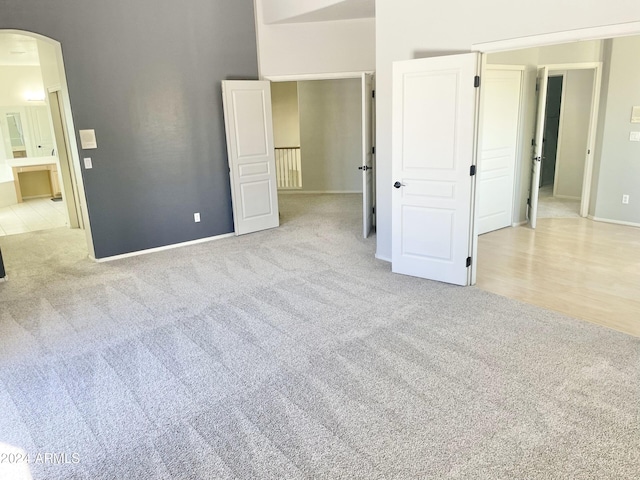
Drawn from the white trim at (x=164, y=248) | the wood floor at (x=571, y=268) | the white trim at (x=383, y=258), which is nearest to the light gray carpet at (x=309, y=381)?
the wood floor at (x=571, y=268)

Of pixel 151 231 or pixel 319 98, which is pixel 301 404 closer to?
pixel 151 231

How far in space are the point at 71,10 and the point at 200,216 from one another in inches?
111

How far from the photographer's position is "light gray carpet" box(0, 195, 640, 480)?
7.42 ft

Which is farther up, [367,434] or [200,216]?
[200,216]

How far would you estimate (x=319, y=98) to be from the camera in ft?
31.9

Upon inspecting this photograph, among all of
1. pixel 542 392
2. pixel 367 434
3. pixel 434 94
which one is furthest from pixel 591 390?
pixel 434 94

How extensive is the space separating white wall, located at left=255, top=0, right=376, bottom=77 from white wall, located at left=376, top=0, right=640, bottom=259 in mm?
1726

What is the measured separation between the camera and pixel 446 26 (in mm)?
4129

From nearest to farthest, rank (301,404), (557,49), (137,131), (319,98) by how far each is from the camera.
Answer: (301,404)
(137,131)
(557,49)
(319,98)

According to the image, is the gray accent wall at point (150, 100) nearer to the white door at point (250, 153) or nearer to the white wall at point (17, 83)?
the white door at point (250, 153)

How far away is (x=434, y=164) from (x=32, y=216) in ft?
25.3

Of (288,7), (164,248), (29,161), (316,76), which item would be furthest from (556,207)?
(29,161)

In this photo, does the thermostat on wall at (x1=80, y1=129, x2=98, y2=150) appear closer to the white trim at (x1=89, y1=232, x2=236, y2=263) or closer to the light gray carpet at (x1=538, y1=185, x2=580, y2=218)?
the white trim at (x1=89, y1=232, x2=236, y2=263)

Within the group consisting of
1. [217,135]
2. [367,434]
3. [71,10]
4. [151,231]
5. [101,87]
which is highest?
[71,10]
